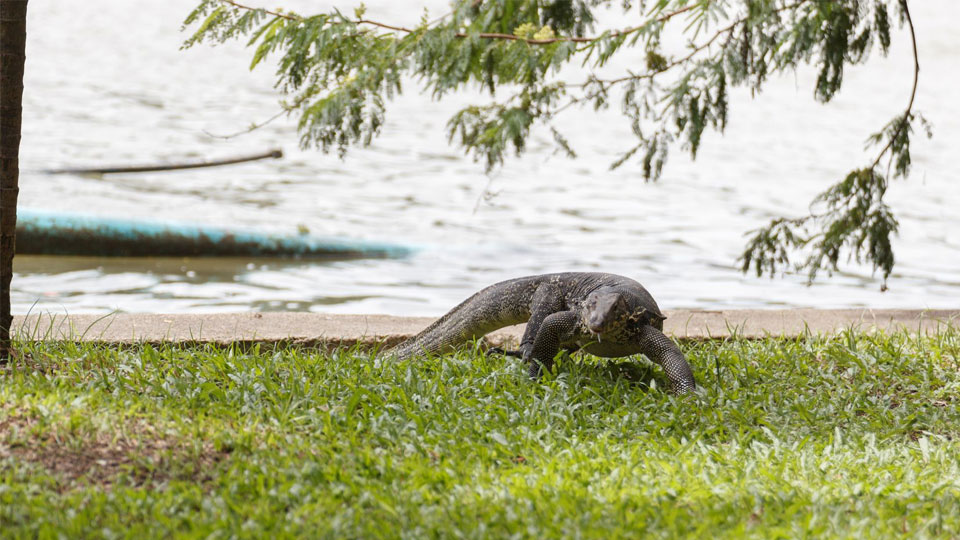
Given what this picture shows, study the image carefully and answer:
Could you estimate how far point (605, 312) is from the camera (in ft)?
12.2

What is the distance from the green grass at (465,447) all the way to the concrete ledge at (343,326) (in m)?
0.27

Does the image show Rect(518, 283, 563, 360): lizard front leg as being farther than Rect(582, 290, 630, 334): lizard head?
Yes

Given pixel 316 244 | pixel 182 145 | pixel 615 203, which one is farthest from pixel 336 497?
pixel 182 145

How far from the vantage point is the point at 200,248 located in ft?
29.8

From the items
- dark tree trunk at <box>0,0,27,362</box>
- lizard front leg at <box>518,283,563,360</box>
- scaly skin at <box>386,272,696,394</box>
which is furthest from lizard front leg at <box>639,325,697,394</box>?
dark tree trunk at <box>0,0,27,362</box>

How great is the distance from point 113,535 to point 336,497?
24.2 inches

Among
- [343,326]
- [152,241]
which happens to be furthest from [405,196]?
[343,326]

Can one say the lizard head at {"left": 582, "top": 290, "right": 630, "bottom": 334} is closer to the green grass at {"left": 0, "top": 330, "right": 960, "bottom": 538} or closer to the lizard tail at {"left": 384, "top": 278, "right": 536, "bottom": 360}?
the green grass at {"left": 0, "top": 330, "right": 960, "bottom": 538}

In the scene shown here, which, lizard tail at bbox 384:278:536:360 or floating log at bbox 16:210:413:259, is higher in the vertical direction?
lizard tail at bbox 384:278:536:360

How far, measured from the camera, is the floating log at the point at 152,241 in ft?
28.5

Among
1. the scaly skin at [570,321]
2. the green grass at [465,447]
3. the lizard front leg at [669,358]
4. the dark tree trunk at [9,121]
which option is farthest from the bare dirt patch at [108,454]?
the lizard front leg at [669,358]

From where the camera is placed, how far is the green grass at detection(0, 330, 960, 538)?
2.75 meters

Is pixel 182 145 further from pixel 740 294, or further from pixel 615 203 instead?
pixel 740 294

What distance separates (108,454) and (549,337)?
1701 millimetres
